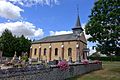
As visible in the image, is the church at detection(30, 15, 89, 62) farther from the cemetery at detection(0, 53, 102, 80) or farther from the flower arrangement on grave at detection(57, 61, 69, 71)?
the flower arrangement on grave at detection(57, 61, 69, 71)

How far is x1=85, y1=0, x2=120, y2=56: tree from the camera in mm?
28266

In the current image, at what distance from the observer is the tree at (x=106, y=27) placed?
92.7ft

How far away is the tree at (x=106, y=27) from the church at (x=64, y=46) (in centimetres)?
2606

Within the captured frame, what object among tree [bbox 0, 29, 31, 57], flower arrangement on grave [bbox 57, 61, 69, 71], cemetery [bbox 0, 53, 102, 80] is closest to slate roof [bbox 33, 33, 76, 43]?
tree [bbox 0, 29, 31, 57]

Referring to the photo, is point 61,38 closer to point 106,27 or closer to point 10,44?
point 10,44

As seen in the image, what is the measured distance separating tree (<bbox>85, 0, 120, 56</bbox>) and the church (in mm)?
26061

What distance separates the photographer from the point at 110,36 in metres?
28.0

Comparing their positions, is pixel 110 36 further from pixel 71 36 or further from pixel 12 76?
pixel 71 36

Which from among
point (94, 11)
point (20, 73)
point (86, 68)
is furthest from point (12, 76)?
point (94, 11)

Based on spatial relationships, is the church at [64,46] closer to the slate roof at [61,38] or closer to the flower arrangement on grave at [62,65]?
the slate roof at [61,38]

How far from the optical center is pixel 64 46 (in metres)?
61.0

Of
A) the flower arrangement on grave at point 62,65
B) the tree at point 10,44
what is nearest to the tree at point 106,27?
the flower arrangement on grave at point 62,65

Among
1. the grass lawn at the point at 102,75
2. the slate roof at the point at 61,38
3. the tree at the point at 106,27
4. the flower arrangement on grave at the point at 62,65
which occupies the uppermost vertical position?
the slate roof at the point at 61,38

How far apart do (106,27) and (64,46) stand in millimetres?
32753
